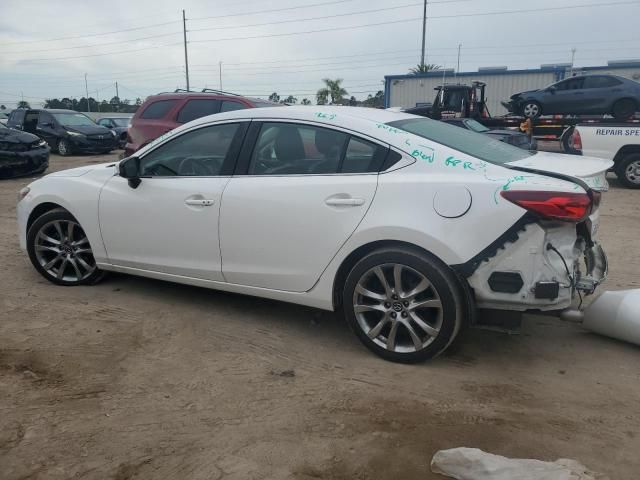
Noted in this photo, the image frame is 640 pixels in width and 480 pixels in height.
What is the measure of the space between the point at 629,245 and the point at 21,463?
630 cm

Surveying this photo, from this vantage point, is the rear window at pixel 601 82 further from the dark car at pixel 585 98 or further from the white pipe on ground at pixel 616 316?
the white pipe on ground at pixel 616 316

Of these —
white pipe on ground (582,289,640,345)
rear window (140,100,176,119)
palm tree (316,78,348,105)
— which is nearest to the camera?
white pipe on ground (582,289,640,345)

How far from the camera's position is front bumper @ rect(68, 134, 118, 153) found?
1870 cm

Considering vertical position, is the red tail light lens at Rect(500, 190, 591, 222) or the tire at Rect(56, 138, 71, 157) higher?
the red tail light lens at Rect(500, 190, 591, 222)

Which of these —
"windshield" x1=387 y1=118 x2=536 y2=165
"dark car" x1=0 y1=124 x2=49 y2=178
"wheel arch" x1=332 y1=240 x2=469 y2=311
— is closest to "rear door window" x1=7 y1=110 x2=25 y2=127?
"dark car" x1=0 y1=124 x2=49 y2=178

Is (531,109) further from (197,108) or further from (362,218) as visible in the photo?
(362,218)

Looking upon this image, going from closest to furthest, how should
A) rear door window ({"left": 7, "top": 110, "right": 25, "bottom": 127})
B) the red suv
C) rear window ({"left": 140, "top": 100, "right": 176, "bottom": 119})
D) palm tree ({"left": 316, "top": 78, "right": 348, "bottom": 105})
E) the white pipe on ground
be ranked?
the white pipe on ground < the red suv < rear window ({"left": 140, "top": 100, "right": 176, "bottom": 119}) < rear door window ({"left": 7, "top": 110, "right": 25, "bottom": 127}) < palm tree ({"left": 316, "top": 78, "right": 348, "bottom": 105})

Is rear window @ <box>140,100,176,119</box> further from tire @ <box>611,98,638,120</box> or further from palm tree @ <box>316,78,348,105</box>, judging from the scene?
palm tree @ <box>316,78,348,105</box>

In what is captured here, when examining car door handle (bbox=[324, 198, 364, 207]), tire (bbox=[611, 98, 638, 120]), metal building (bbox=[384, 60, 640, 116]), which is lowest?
car door handle (bbox=[324, 198, 364, 207])

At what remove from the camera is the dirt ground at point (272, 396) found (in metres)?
2.61

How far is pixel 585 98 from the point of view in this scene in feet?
50.1

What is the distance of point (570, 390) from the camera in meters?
3.23

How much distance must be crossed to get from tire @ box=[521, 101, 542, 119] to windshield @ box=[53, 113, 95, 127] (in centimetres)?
1435

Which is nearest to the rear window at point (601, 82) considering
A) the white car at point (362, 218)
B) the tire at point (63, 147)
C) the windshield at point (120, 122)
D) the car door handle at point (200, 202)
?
the white car at point (362, 218)
